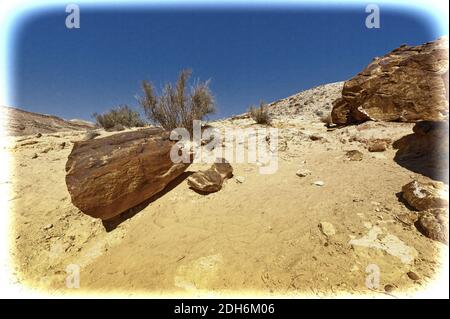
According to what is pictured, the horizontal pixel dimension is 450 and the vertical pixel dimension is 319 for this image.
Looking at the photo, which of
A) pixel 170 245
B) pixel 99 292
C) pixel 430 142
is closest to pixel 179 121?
pixel 170 245

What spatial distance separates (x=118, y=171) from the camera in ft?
8.93

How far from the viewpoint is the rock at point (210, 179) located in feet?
9.91

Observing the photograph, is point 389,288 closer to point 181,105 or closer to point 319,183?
point 319,183

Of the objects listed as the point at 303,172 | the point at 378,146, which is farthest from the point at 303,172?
the point at 378,146

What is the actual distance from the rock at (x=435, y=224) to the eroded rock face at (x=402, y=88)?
2890mm

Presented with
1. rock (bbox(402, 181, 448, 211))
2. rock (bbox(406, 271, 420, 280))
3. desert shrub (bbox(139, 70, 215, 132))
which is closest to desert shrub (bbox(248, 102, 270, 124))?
desert shrub (bbox(139, 70, 215, 132))

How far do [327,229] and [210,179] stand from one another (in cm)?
161

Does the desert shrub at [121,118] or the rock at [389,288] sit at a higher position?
the desert shrub at [121,118]

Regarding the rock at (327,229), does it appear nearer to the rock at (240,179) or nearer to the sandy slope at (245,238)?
the sandy slope at (245,238)

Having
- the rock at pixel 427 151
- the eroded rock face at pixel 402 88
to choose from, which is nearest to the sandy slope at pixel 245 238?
the rock at pixel 427 151

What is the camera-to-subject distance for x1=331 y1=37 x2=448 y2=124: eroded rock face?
13.7 ft

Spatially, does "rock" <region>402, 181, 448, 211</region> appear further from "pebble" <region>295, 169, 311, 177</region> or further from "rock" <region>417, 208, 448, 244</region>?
"pebble" <region>295, 169, 311, 177</region>

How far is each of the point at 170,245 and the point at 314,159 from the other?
275cm

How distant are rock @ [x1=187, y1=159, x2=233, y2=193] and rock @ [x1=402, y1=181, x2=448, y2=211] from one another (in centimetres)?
215
